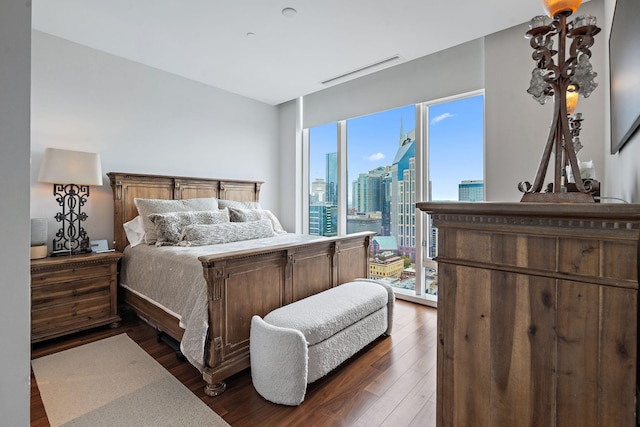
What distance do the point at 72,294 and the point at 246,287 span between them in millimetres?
1767

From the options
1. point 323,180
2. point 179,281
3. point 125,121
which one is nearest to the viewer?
point 179,281

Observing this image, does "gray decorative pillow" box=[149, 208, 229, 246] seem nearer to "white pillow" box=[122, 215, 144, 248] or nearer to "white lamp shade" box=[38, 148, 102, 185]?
"white pillow" box=[122, 215, 144, 248]

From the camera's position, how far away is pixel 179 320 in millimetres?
2193

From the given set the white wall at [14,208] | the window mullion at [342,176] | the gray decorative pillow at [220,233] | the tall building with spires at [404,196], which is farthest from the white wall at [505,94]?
the white wall at [14,208]

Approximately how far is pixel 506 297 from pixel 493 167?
257 cm

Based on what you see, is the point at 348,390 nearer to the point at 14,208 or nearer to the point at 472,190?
the point at 14,208

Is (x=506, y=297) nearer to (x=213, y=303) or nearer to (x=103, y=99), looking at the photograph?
(x=213, y=303)

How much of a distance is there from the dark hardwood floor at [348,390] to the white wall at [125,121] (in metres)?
1.75

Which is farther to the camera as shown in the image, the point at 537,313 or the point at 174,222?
the point at 174,222

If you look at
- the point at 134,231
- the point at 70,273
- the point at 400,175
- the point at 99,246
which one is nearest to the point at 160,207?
the point at 134,231

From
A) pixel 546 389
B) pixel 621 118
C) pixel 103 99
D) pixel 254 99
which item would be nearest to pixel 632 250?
pixel 546 389

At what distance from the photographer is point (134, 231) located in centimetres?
311

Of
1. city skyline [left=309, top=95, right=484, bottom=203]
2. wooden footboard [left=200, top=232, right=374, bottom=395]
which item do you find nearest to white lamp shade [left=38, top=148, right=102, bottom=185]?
wooden footboard [left=200, top=232, right=374, bottom=395]

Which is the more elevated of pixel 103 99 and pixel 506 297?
pixel 103 99
